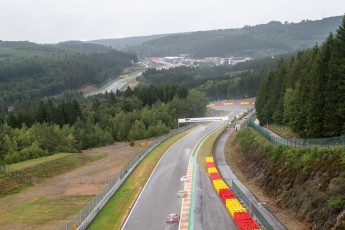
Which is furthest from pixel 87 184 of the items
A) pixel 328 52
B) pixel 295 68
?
pixel 295 68

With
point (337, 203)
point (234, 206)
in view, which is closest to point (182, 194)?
point (234, 206)

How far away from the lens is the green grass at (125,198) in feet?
143

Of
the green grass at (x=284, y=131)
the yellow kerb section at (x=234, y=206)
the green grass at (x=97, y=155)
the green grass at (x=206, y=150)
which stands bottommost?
the green grass at (x=97, y=155)

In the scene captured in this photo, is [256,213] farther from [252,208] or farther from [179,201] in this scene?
[179,201]

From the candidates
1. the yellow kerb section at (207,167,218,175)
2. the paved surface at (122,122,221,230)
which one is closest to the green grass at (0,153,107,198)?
the paved surface at (122,122,221,230)

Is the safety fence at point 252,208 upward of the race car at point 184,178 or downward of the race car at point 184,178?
upward

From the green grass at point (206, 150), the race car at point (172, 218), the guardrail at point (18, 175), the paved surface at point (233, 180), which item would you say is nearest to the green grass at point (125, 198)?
the race car at point (172, 218)

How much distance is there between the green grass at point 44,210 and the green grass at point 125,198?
329 centimetres

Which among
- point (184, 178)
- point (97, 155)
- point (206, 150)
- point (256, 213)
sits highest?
point (256, 213)

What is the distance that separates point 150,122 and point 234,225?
83159 millimetres

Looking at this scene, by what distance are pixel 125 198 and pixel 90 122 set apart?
64.5 metres

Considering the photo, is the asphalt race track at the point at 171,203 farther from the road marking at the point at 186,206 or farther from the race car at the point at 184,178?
the race car at the point at 184,178

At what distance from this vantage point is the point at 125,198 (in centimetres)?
5334

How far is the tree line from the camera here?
89938 mm
